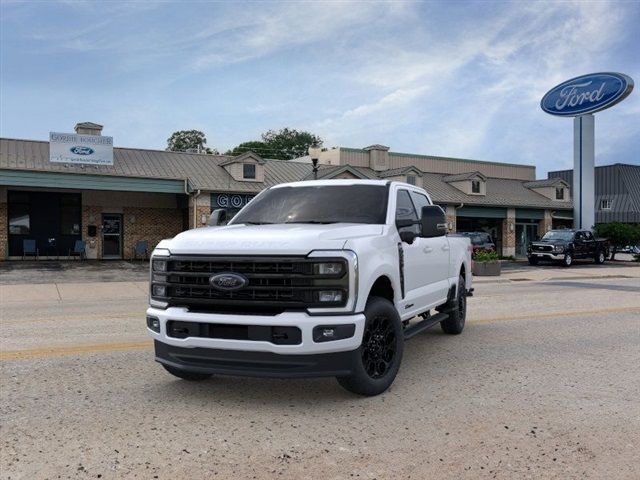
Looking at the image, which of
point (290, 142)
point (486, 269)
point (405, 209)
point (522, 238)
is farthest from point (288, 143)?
point (405, 209)

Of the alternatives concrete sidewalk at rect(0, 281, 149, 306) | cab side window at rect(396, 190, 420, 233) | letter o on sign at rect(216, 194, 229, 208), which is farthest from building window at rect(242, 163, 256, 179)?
cab side window at rect(396, 190, 420, 233)

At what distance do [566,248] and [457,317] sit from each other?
73.6ft

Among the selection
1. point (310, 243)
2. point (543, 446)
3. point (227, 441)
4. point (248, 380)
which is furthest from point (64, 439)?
point (543, 446)

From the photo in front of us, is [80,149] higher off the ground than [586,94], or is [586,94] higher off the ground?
[586,94]

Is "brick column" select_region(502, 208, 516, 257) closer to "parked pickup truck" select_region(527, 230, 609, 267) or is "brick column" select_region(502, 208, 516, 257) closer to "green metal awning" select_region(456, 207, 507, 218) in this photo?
"green metal awning" select_region(456, 207, 507, 218)

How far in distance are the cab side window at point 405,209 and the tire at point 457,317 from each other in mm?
1874

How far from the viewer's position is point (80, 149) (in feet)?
86.3

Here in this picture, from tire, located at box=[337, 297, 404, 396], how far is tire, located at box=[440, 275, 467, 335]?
293cm

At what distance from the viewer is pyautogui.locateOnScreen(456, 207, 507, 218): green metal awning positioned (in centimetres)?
3666

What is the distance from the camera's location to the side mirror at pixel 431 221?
586 cm

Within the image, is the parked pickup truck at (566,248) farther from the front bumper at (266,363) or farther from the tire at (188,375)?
the front bumper at (266,363)

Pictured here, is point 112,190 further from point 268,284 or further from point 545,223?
point 545,223

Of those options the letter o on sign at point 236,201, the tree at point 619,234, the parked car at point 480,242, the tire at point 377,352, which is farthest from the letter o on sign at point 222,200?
the tire at point 377,352

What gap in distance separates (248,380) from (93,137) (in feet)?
78.1
